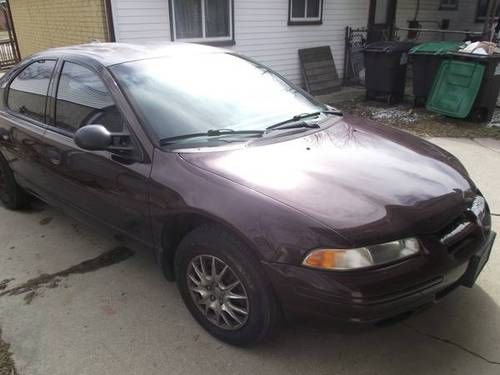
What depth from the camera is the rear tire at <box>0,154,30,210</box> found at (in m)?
4.16

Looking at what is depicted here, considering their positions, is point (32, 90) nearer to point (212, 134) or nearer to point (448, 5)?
point (212, 134)

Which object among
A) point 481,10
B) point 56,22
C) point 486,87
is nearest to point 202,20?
point 56,22

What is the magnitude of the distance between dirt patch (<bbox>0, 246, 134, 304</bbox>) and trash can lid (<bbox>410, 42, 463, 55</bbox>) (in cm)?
644

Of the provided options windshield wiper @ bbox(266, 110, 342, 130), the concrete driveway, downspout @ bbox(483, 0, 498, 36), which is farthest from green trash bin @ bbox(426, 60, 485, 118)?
windshield wiper @ bbox(266, 110, 342, 130)

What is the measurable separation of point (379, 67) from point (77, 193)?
6949 mm

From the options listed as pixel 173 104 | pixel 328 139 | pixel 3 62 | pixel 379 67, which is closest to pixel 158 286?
pixel 173 104

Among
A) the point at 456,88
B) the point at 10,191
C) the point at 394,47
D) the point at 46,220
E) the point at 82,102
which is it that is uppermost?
the point at 82,102

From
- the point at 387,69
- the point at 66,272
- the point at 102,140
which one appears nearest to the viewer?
the point at 102,140

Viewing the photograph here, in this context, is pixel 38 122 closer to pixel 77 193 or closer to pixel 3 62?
pixel 77 193

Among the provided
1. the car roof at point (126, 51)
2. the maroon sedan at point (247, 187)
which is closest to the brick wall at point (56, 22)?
the car roof at point (126, 51)

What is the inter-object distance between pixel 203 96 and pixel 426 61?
621cm

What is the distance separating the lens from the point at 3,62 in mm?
16078

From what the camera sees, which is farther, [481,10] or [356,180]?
[481,10]

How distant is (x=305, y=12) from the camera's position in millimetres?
10102
